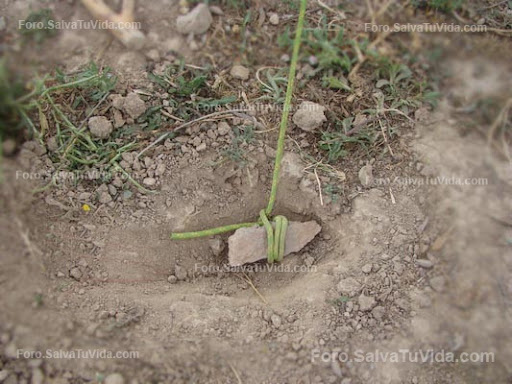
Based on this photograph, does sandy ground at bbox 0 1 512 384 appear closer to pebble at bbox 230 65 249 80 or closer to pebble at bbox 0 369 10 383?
pebble at bbox 0 369 10 383

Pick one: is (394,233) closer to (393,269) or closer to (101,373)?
(393,269)

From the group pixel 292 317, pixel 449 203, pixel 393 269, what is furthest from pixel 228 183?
pixel 449 203

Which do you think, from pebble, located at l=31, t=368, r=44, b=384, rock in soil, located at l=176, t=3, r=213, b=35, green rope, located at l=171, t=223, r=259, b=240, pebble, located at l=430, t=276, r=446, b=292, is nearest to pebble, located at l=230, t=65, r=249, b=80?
→ rock in soil, located at l=176, t=3, r=213, b=35

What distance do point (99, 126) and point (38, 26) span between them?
692mm

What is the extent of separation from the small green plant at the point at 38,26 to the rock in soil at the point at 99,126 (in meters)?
0.56

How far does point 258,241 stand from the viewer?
253cm

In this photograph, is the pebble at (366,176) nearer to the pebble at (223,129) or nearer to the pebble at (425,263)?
the pebble at (425,263)

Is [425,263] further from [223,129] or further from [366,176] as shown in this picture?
[223,129]

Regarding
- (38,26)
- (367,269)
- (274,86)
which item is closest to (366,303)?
(367,269)

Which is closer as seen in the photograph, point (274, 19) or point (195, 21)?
point (195, 21)

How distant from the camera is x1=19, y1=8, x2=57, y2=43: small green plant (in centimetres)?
273

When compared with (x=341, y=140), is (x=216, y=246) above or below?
below

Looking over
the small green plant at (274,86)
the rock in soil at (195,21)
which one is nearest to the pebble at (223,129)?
the small green plant at (274,86)

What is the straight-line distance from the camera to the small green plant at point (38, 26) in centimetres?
273
